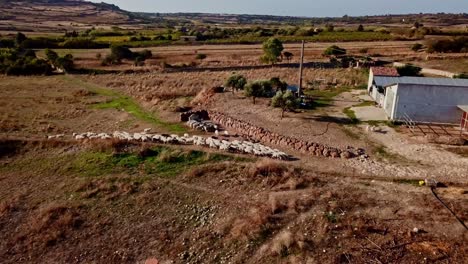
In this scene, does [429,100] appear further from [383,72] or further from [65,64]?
[65,64]

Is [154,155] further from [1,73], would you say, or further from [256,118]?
[1,73]

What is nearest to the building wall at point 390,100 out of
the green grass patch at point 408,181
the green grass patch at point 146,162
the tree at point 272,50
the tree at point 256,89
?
the tree at point 256,89

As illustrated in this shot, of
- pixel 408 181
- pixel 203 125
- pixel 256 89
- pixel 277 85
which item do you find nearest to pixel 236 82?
pixel 277 85

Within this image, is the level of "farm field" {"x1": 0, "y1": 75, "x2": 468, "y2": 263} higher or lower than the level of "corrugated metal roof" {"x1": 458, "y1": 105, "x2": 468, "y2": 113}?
lower

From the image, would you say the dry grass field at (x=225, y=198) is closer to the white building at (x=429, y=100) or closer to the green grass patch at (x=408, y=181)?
the green grass patch at (x=408, y=181)

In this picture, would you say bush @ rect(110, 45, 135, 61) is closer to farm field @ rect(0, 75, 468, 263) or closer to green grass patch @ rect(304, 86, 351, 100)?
green grass patch @ rect(304, 86, 351, 100)

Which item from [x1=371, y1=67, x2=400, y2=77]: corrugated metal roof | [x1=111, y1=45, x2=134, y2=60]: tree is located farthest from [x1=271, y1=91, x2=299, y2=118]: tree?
[x1=111, y1=45, x2=134, y2=60]: tree
